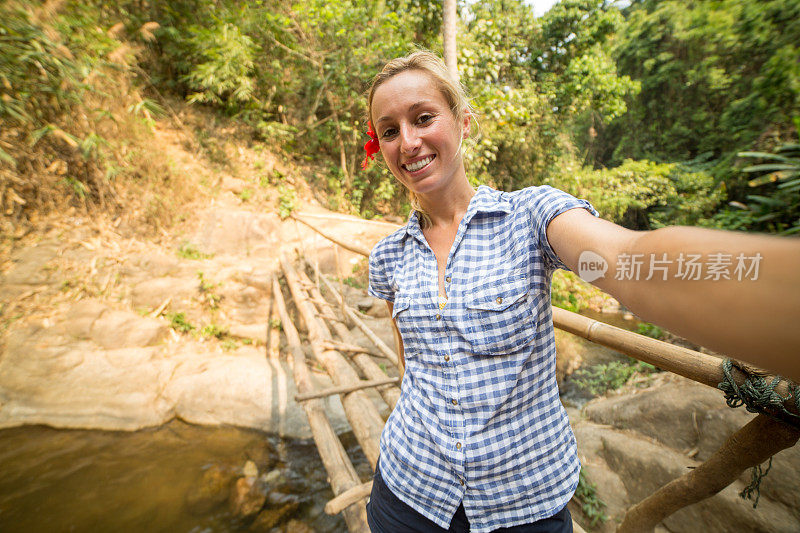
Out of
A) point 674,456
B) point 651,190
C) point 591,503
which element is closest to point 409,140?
point 591,503

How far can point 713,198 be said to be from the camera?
791 centimetres

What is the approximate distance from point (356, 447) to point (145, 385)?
2411 mm

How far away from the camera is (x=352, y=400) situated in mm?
2266

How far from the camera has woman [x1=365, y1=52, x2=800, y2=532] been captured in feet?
2.57

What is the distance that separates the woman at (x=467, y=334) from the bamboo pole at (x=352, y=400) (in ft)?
2.97

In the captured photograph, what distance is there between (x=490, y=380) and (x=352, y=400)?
66.1 inches

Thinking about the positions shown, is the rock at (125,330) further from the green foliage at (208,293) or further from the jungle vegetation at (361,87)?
the jungle vegetation at (361,87)

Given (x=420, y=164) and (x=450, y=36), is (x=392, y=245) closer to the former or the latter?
(x=420, y=164)

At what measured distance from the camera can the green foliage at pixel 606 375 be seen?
417 centimetres

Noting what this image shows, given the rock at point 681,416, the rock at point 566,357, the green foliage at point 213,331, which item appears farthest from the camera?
the rock at point 566,357

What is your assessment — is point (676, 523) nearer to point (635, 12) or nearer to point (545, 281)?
point (545, 281)

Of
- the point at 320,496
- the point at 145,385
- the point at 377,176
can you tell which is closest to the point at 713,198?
the point at 377,176

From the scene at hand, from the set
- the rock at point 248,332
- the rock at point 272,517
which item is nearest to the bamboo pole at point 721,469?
the rock at point 272,517

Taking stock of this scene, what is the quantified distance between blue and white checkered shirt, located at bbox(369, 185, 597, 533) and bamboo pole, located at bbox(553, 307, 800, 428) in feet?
1.20
